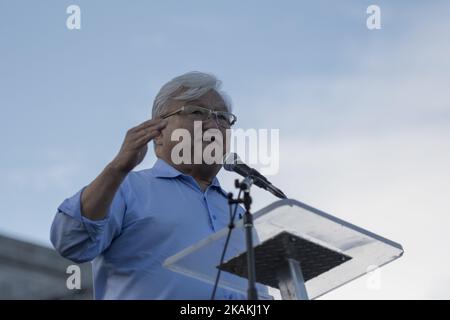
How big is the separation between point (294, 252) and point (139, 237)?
953 mm

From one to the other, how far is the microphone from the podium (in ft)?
1.25

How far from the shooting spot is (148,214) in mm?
4098

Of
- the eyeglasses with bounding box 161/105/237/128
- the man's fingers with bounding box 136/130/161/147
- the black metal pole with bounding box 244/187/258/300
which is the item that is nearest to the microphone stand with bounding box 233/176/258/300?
the black metal pole with bounding box 244/187/258/300

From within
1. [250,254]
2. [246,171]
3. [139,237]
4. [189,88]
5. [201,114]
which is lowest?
[139,237]

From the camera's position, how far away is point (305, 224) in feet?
10.7

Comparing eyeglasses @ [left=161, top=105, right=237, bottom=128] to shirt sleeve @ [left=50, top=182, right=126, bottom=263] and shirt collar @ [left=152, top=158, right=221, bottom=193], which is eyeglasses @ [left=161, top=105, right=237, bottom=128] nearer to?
shirt collar @ [left=152, top=158, right=221, bottom=193]

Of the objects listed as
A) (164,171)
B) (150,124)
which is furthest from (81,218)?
(164,171)

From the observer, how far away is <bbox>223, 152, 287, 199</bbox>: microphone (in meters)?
3.69

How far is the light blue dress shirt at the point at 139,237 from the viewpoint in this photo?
3.79 meters

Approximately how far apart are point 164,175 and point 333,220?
1.44m

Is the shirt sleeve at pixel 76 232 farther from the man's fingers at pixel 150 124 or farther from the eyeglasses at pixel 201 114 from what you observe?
the eyeglasses at pixel 201 114

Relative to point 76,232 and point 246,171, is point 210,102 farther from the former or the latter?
point 76,232

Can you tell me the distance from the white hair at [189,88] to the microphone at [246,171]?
3.65 ft
